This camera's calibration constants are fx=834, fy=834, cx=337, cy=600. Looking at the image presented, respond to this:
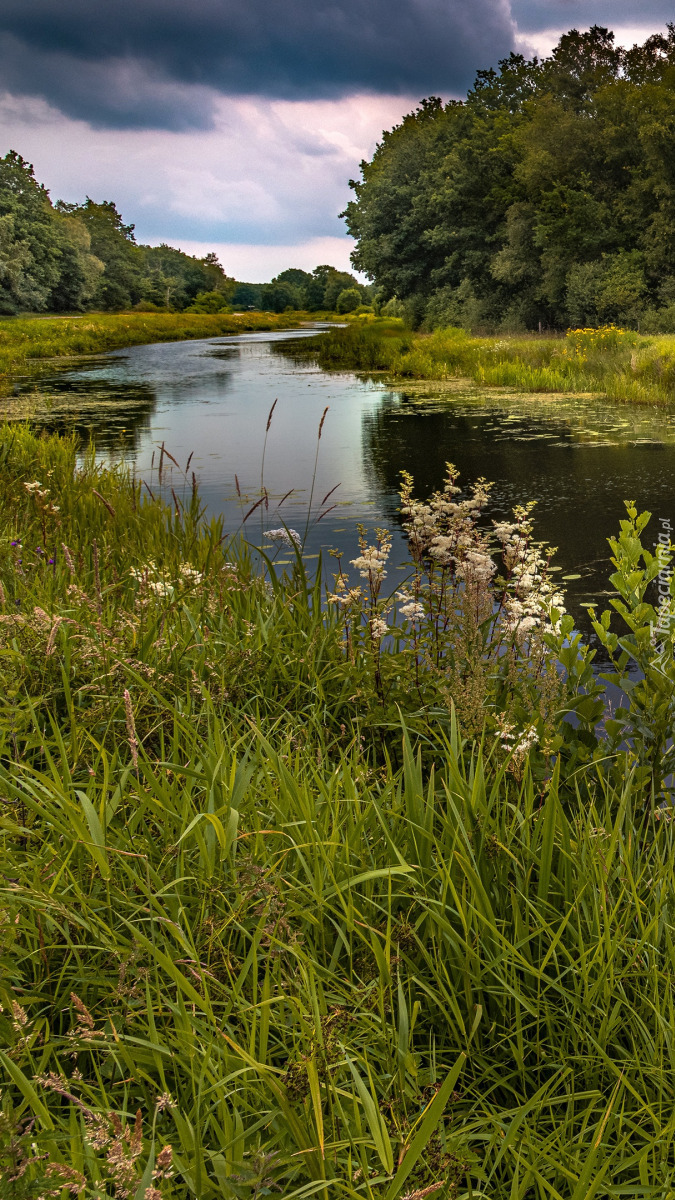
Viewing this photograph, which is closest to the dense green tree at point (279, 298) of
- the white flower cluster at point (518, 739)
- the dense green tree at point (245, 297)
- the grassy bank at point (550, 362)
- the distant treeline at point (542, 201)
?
the dense green tree at point (245, 297)

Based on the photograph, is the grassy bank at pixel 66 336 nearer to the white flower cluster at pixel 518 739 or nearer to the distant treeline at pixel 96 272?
the distant treeline at pixel 96 272

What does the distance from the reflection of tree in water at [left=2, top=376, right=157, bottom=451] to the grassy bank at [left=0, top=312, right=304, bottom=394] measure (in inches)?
68.2

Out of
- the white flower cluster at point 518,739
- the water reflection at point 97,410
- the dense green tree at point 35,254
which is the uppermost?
the dense green tree at point 35,254

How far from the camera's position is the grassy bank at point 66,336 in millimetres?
30438

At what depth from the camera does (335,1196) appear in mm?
1325

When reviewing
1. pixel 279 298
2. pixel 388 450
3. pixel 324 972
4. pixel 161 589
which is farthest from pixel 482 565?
pixel 279 298

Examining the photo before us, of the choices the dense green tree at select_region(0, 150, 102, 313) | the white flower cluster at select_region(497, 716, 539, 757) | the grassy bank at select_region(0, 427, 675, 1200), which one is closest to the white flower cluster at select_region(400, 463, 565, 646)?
the grassy bank at select_region(0, 427, 675, 1200)

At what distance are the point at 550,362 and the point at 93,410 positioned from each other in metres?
10.9

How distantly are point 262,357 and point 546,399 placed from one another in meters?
25.5

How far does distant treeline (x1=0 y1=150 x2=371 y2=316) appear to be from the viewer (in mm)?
52812

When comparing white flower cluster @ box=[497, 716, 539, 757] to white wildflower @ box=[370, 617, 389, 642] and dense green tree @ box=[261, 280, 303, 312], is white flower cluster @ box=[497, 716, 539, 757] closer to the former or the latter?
white wildflower @ box=[370, 617, 389, 642]

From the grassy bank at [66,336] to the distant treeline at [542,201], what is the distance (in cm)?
1504

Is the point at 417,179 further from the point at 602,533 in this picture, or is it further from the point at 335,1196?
the point at 335,1196

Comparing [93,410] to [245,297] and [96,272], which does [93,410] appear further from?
[245,297]
